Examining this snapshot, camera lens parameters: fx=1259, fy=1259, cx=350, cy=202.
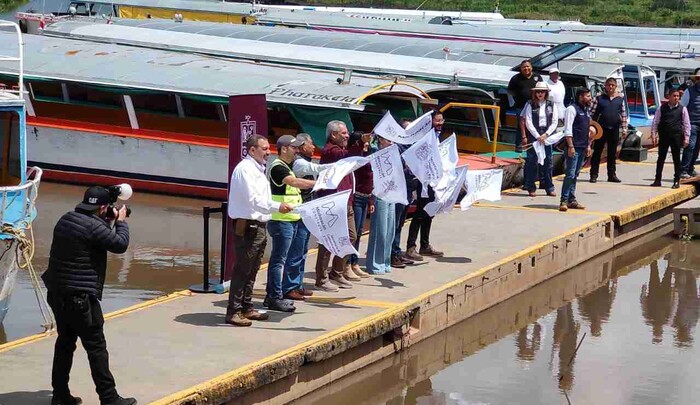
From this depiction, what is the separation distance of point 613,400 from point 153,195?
12.4 m

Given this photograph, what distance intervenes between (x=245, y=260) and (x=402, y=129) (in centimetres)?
334

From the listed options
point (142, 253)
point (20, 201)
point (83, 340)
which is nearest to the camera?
point (83, 340)

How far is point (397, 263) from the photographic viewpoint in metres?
13.0

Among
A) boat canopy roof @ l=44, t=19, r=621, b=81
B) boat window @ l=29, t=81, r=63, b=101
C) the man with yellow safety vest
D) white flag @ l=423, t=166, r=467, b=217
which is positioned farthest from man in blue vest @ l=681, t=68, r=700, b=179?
boat window @ l=29, t=81, r=63, b=101

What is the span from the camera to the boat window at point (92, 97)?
23047mm

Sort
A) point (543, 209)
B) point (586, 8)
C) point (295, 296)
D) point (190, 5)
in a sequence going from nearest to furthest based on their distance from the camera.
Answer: point (295, 296)
point (543, 209)
point (190, 5)
point (586, 8)

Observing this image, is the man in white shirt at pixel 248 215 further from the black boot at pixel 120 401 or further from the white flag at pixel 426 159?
the white flag at pixel 426 159

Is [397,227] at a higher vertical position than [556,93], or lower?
lower

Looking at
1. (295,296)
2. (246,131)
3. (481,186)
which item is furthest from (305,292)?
(481,186)

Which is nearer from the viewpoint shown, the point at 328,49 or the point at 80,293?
the point at 80,293

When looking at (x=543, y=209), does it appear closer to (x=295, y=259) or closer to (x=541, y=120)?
(x=541, y=120)

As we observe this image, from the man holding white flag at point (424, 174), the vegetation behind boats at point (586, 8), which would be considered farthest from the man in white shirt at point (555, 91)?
the vegetation behind boats at point (586, 8)

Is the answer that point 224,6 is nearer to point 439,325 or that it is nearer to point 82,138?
point 82,138

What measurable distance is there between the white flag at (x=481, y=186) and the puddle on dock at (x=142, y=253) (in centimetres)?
326
